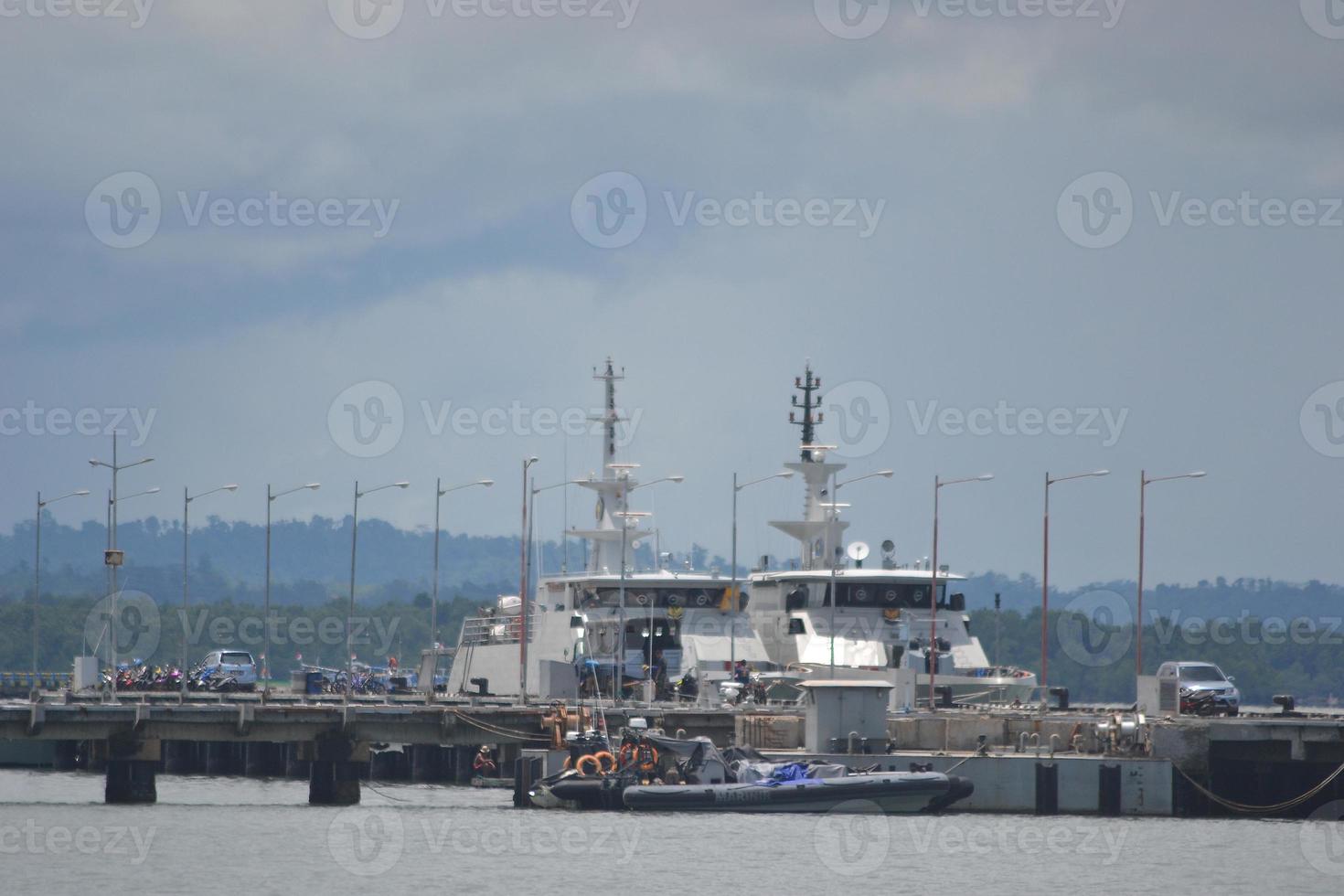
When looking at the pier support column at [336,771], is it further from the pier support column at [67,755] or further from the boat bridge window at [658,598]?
the pier support column at [67,755]

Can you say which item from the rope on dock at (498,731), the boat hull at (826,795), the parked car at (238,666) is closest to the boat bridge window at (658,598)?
the parked car at (238,666)

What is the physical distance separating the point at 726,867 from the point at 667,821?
8866 mm

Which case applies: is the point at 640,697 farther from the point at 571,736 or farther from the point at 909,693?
the point at 571,736

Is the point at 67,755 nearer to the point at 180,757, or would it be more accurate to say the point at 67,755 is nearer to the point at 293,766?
the point at 180,757

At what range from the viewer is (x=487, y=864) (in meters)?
52.9

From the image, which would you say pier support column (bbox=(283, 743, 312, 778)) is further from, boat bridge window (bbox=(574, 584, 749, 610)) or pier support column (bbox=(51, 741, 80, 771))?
boat bridge window (bbox=(574, 584, 749, 610))

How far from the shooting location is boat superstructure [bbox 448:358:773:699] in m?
84.5

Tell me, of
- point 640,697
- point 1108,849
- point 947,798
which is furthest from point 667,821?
point 640,697

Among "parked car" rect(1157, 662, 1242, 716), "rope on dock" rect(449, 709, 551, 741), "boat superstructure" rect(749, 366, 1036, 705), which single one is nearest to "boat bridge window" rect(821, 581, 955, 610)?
"boat superstructure" rect(749, 366, 1036, 705)

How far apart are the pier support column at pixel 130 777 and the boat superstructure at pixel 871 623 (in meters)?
25.8

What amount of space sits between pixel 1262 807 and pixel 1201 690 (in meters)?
8.55

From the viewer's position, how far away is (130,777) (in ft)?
217

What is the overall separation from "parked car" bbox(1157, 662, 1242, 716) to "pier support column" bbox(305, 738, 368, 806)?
24701 millimetres

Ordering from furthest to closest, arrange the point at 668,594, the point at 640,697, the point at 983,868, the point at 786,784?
the point at 668,594
the point at 640,697
the point at 786,784
the point at 983,868
